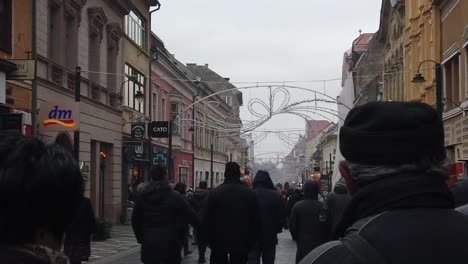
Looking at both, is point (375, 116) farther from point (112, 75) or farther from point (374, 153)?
point (112, 75)

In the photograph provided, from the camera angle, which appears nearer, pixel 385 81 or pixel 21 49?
pixel 21 49

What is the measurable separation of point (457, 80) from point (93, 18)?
42.2 feet

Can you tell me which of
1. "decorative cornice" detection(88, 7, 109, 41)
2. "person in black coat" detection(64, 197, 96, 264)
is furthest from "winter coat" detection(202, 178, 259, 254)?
"decorative cornice" detection(88, 7, 109, 41)

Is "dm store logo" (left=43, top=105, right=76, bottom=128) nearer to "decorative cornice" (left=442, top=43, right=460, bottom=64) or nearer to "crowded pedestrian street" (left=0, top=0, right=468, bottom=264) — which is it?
"crowded pedestrian street" (left=0, top=0, right=468, bottom=264)

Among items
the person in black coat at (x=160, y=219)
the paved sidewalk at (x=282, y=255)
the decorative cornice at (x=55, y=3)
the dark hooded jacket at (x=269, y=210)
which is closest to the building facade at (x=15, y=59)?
the decorative cornice at (x=55, y=3)

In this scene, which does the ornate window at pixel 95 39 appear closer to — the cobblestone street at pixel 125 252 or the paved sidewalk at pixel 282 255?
the cobblestone street at pixel 125 252

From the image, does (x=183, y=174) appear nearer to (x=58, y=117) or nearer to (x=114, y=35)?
(x=114, y=35)

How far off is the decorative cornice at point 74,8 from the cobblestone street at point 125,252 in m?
7.05

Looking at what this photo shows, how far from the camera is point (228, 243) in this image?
9.69 meters

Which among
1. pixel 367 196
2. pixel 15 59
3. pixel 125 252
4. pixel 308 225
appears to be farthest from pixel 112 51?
pixel 367 196

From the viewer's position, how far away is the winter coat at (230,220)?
9.70m

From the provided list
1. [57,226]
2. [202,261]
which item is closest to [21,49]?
[202,261]

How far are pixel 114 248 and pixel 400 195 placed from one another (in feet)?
60.4

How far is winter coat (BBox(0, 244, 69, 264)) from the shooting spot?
6.74 ft
